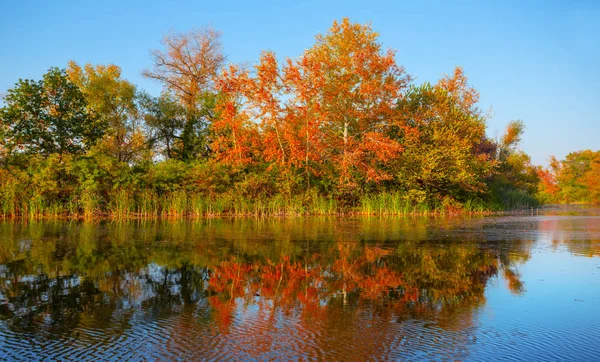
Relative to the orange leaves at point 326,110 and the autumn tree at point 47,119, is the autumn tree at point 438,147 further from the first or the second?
the autumn tree at point 47,119

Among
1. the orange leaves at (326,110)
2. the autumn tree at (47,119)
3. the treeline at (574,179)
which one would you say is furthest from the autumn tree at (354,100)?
the treeline at (574,179)

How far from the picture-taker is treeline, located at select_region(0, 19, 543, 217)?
74.4 feet

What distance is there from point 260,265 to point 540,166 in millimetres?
67752

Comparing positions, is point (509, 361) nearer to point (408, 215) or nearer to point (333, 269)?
point (333, 269)

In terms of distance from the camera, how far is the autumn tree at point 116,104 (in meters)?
33.9

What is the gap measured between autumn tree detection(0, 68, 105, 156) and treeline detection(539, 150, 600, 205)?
157ft

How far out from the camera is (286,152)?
86.4 feet

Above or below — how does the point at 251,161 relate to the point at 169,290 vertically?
above

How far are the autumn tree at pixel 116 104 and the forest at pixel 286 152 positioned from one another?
2126 millimetres

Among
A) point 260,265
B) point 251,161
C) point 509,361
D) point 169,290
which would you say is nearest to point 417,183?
point 251,161

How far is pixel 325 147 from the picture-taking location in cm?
2684

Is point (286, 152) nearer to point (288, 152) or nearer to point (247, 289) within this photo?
point (288, 152)

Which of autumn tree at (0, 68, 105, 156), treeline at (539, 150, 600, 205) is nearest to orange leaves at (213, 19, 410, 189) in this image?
autumn tree at (0, 68, 105, 156)

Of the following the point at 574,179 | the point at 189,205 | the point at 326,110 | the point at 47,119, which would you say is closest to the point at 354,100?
the point at 326,110
